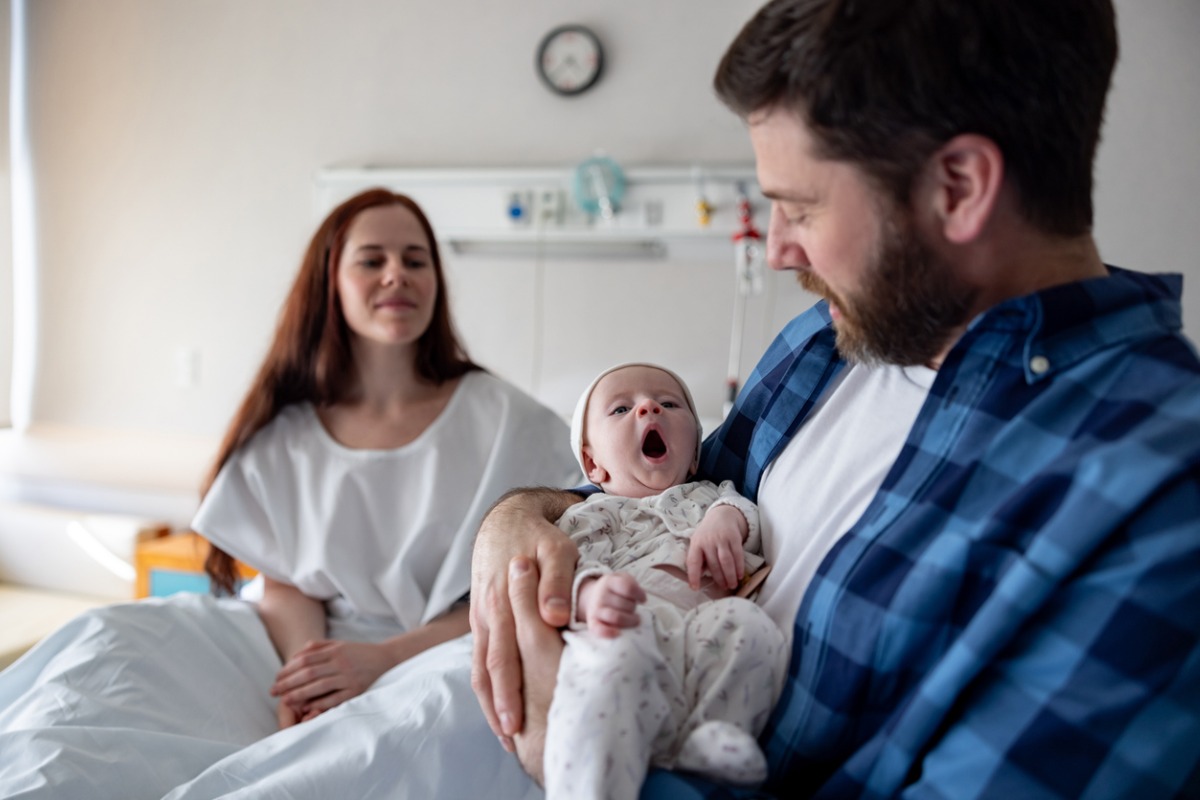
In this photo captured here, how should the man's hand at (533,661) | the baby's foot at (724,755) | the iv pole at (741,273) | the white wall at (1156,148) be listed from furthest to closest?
the iv pole at (741,273), the white wall at (1156,148), the man's hand at (533,661), the baby's foot at (724,755)

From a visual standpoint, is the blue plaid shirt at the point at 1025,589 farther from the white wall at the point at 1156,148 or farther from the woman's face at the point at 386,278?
the white wall at the point at 1156,148

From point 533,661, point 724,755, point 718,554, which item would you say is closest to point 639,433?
point 718,554

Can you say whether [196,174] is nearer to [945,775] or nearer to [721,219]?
[721,219]

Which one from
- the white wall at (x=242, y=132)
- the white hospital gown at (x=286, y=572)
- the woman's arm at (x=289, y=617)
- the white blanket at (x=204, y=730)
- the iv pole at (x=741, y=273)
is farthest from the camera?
the white wall at (x=242, y=132)

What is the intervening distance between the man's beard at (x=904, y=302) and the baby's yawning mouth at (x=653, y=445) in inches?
16.2

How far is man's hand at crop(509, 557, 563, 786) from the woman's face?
1.21 meters

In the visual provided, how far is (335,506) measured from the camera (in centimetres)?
211

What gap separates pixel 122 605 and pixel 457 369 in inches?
36.6

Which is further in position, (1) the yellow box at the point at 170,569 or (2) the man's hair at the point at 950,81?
(1) the yellow box at the point at 170,569

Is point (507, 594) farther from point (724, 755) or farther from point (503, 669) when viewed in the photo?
point (724, 755)

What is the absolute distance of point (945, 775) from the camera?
2.68ft

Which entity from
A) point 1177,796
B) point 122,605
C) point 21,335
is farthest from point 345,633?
point 21,335

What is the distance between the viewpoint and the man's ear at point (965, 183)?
2.99 ft

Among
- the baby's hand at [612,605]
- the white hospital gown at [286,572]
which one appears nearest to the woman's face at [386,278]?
the white hospital gown at [286,572]
